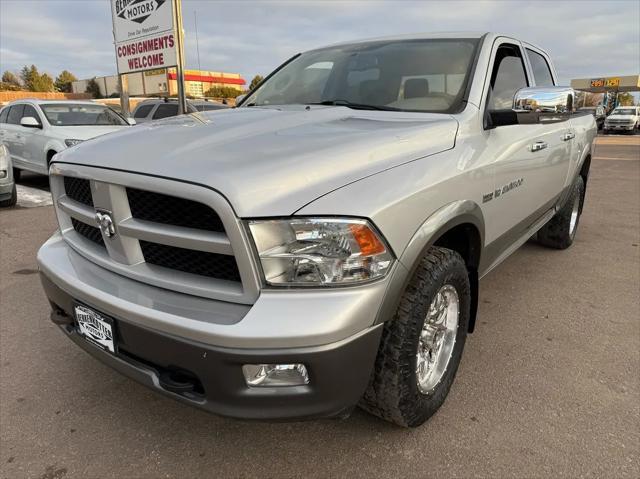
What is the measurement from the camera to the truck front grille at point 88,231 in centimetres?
223

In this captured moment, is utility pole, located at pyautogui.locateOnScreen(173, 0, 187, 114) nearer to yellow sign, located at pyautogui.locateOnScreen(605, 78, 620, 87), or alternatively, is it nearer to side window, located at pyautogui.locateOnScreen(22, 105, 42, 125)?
side window, located at pyautogui.locateOnScreen(22, 105, 42, 125)

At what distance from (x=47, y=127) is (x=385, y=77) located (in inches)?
301

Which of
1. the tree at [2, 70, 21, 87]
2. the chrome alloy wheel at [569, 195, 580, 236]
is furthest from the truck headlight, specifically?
the tree at [2, 70, 21, 87]

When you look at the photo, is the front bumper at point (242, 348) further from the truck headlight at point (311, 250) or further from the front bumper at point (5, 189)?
the front bumper at point (5, 189)

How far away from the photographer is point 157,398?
2564 mm

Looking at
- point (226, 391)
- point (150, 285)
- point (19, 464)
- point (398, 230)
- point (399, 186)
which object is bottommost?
point (19, 464)

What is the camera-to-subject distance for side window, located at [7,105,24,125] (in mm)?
9518

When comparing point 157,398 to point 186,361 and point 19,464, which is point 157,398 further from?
point 186,361

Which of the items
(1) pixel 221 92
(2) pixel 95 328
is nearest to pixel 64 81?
(1) pixel 221 92

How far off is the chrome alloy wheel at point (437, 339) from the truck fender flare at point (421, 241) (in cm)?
30

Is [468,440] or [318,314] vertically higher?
[318,314]

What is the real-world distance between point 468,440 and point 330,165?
1.38 metres

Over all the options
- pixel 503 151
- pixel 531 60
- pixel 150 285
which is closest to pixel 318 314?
pixel 150 285

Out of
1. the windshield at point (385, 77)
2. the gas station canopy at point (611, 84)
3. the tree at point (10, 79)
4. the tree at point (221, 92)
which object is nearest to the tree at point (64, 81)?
the tree at point (10, 79)
